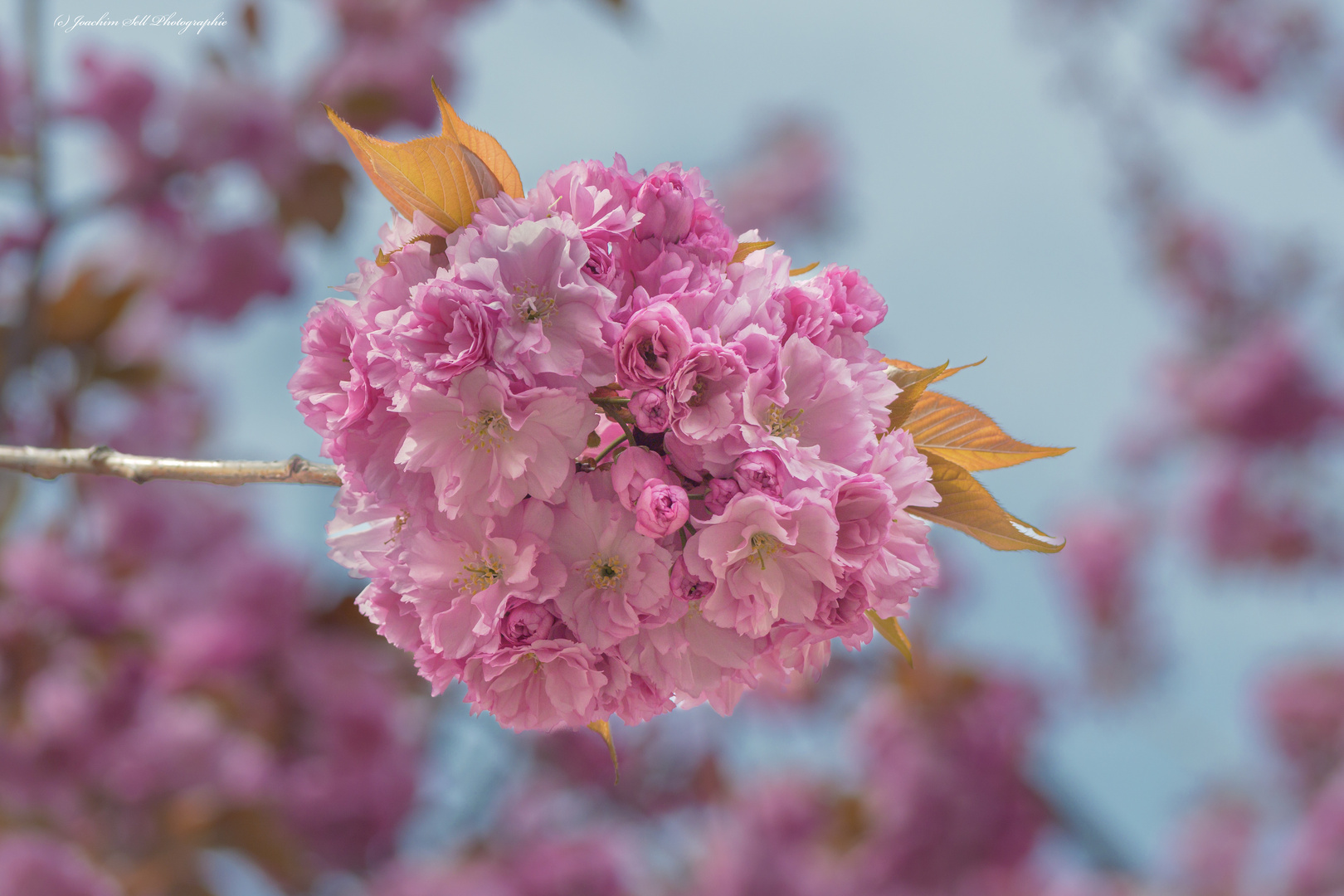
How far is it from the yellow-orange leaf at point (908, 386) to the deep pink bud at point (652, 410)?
0.22 meters

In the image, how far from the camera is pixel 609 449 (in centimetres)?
83

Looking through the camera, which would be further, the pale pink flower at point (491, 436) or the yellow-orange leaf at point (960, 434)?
the yellow-orange leaf at point (960, 434)

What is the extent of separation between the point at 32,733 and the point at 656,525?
10.5 ft

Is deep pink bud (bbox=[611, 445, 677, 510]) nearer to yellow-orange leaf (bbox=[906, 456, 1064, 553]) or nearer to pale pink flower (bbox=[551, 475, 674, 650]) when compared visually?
pale pink flower (bbox=[551, 475, 674, 650])

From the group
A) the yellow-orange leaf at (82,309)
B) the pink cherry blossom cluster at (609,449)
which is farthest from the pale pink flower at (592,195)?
the yellow-orange leaf at (82,309)

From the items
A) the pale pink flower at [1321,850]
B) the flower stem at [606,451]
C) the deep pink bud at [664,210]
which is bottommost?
the pale pink flower at [1321,850]

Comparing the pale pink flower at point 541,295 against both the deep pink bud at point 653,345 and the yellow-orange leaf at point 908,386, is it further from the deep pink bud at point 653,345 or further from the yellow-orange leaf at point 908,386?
the yellow-orange leaf at point 908,386

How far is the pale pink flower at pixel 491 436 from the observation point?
2.42 ft

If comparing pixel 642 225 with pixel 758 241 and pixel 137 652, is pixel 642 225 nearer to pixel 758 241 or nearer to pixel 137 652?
pixel 758 241

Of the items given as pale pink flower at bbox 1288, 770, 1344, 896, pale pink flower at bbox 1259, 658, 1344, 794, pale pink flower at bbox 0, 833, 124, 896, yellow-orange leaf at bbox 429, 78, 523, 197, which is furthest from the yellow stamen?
pale pink flower at bbox 1259, 658, 1344, 794

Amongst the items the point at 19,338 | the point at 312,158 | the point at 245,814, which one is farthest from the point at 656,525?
the point at 312,158

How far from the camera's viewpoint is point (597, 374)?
→ 0.77 metres

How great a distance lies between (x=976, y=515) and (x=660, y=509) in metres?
0.31

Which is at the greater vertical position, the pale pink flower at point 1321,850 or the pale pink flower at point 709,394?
the pale pink flower at point 709,394
